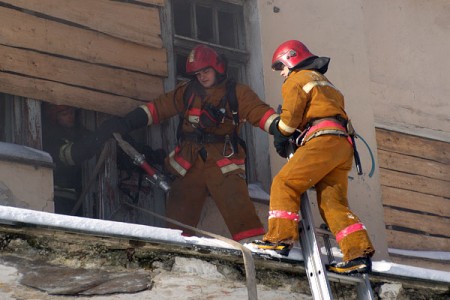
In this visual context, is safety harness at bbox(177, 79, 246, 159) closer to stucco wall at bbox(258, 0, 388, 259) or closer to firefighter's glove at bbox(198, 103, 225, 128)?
firefighter's glove at bbox(198, 103, 225, 128)

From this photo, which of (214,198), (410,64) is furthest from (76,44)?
(410,64)

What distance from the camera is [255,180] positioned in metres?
9.16

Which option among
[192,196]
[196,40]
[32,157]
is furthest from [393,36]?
[32,157]

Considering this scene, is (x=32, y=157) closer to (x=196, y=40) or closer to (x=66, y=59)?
(x=66, y=59)

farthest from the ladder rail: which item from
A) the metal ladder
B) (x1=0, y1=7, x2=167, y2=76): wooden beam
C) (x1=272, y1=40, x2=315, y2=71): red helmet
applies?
(x1=0, y1=7, x2=167, y2=76): wooden beam

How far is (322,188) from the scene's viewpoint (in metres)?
7.38

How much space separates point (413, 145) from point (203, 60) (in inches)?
105

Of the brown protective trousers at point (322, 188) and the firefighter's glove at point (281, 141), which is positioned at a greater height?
the firefighter's glove at point (281, 141)

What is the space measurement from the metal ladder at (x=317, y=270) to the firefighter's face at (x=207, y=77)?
1590 millimetres

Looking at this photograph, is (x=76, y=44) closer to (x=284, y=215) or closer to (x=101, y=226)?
(x=284, y=215)

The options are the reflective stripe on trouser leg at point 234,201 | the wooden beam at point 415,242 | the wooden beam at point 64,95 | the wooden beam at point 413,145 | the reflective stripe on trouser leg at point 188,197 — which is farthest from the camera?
the wooden beam at point 413,145

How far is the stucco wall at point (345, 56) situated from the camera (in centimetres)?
945

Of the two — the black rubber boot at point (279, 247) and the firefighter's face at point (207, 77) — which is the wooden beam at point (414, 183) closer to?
the firefighter's face at point (207, 77)

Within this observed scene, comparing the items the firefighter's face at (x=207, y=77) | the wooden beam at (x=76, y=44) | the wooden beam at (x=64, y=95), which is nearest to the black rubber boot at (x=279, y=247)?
the firefighter's face at (x=207, y=77)
